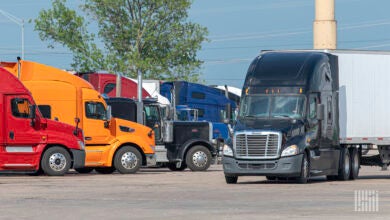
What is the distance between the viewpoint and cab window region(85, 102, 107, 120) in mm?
36406

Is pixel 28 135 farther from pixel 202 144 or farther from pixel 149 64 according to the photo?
pixel 149 64

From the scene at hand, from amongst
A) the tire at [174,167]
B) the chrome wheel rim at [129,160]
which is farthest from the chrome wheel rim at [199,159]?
the chrome wheel rim at [129,160]

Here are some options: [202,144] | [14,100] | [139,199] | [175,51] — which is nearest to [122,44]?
[175,51]

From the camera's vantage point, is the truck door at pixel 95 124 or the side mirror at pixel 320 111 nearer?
the side mirror at pixel 320 111

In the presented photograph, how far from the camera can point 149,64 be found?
81.6 m

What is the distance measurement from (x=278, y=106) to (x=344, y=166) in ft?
11.0

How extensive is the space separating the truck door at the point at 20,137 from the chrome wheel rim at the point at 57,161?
19.5 inches

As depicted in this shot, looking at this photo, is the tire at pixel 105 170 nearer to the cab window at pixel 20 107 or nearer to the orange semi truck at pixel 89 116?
the orange semi truck at pixel 89 116

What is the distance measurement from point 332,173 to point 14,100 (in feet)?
31.1

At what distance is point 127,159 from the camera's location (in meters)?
36.8

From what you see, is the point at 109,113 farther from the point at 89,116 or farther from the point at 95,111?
the point at 89,116

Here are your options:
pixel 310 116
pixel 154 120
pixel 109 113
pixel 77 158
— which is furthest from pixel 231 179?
pixel 154 120

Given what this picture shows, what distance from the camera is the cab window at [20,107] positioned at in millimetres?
34219

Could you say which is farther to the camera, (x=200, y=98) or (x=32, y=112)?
(x=200, y=98)
